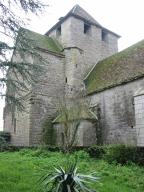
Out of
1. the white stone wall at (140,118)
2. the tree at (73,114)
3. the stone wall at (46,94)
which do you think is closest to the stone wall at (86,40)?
the stone wall at (46,94)

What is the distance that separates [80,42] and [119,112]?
961 centimetres

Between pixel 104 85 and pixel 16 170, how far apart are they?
38.3 feet

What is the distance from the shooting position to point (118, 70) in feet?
64.7

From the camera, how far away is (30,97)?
812 inches

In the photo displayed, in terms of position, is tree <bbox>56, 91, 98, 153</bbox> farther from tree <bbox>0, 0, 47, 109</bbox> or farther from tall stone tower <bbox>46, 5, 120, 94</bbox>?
tree <bbox>0, 0, 47, 109</bbox>

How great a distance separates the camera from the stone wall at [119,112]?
16922mm

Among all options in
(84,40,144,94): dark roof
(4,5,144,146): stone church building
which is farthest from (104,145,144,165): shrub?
(84,40,144,94): dark roof

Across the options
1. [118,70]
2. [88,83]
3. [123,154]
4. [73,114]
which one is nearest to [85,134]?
[73,114]

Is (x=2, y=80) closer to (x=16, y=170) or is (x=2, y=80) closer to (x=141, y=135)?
(x=16, y=170)

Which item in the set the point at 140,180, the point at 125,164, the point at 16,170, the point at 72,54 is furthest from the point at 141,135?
the point at 72,54

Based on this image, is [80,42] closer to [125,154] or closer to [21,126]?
[21,126]

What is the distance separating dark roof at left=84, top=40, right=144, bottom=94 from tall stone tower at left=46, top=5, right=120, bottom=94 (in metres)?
1.26

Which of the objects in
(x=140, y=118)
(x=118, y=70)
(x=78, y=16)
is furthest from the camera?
(x=78, y=16)

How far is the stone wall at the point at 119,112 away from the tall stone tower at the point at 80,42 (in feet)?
14.3
